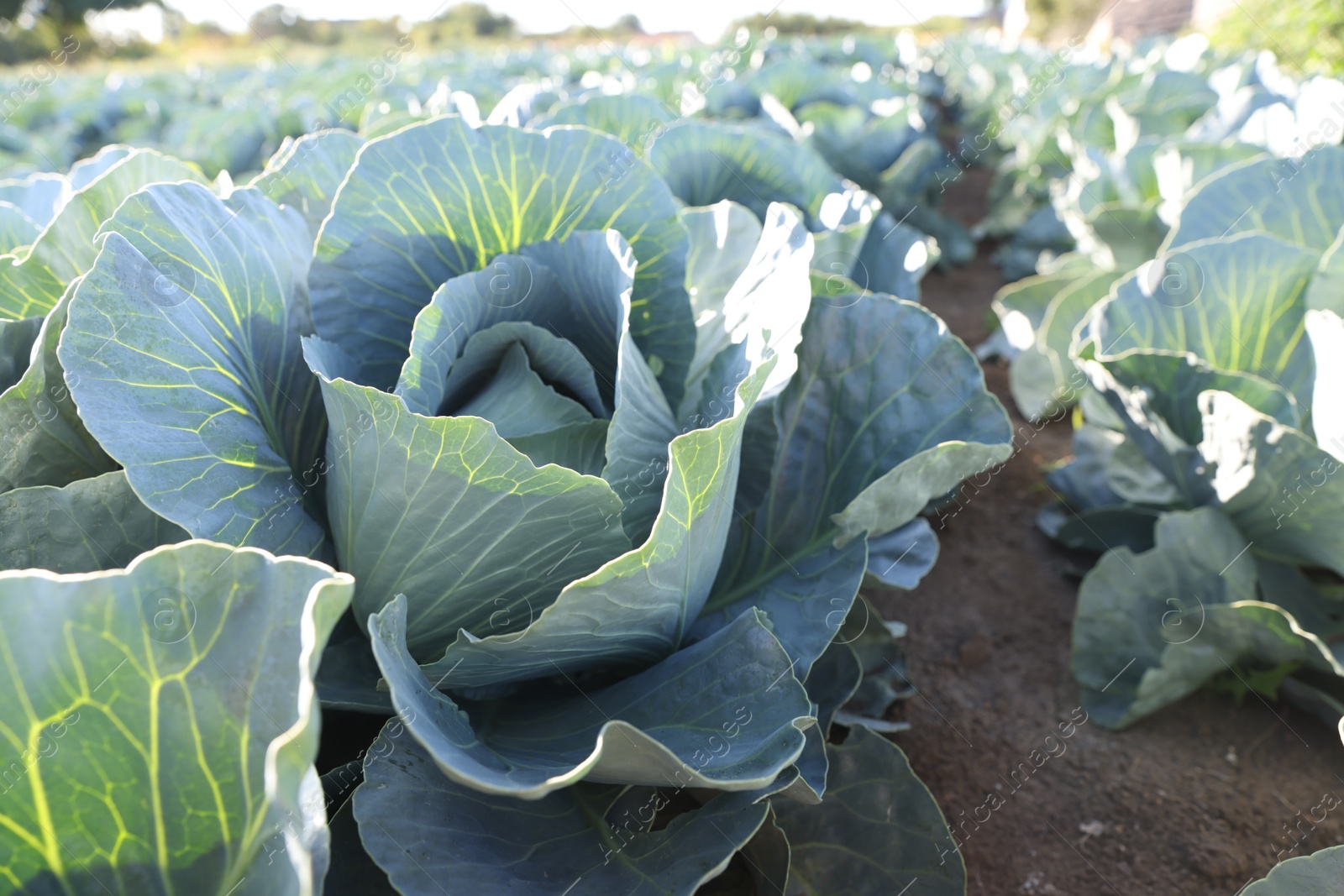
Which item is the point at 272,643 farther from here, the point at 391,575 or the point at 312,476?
the point at 312,476

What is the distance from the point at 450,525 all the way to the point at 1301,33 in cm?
1083

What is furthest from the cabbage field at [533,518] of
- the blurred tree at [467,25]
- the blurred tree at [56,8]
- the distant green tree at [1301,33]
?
the blurred tree at [56,8]

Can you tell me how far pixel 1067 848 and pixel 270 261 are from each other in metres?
2.00

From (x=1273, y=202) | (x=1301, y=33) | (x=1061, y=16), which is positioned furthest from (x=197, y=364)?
(x=1061, y=16)

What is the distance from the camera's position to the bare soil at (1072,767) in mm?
1858

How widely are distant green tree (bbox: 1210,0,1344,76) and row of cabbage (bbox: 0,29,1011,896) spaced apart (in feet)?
21.3

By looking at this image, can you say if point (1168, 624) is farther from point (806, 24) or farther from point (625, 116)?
point (806, 24)

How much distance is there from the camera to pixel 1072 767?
211cm

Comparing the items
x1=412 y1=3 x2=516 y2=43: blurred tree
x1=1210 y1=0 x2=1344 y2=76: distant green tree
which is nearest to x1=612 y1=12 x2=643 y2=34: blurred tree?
x1=412 y1=3 x2=516 y2=43: blurred tree

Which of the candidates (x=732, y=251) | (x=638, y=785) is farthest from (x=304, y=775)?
(x=732, y=251)

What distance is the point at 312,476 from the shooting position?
143cm

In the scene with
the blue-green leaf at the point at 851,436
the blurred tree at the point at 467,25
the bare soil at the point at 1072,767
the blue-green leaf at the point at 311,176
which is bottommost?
the blurred tree at the point at 467,25

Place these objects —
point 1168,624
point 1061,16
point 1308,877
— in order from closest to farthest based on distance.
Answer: point 1308,877, point 1168,624, point 1061,16

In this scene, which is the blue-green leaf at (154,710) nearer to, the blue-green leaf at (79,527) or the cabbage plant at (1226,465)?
the blue-green leaf at (79,527)
